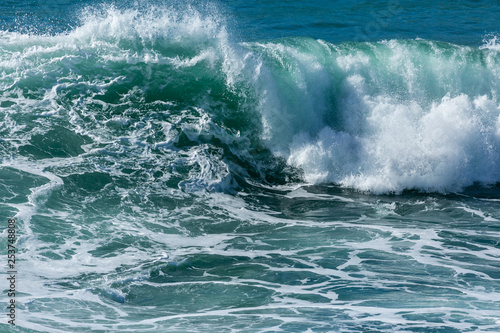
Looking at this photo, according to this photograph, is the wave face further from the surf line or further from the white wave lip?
the surf line

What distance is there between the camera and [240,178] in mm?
10648

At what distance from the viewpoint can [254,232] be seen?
28.8 ft

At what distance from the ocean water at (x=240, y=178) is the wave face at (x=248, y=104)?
0.03 meters

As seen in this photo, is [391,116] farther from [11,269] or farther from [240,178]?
[11,269]

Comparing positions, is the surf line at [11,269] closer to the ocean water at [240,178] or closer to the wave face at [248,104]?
the ocean water at [240,178]

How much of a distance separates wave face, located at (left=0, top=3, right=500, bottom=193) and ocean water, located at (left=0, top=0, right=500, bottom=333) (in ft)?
0.11

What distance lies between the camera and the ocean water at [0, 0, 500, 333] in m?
6.59

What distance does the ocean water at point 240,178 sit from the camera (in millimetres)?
6594

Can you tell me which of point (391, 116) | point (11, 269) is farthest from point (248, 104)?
point (11, 269)

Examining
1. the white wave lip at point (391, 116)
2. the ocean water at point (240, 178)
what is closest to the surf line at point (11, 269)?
the ocean water at point (240, 178)

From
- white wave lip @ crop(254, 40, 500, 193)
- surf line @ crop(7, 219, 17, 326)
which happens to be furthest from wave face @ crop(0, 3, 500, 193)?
surf line @ crop(7, 219, 17, 326)

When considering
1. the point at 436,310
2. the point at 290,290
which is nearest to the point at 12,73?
the point at 290,290

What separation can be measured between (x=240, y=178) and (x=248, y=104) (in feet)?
5.87

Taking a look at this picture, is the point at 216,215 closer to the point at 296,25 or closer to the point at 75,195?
the point at 75,195
